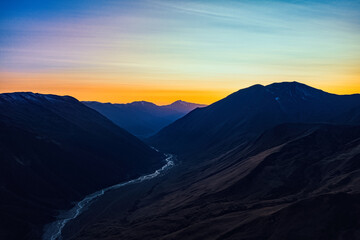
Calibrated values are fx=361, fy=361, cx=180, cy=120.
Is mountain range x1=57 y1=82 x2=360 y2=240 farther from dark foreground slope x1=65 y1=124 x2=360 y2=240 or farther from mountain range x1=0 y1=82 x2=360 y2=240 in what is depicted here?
mountain range x1=0 y1=82 x2=360 y2=240

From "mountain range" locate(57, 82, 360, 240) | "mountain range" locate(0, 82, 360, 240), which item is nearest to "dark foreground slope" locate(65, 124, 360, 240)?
"mountain range" locate(57, 82, 360, 240)

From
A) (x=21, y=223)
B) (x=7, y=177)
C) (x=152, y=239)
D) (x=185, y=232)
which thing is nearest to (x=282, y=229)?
(x=185, y=232)

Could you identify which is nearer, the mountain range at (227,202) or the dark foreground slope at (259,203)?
the dark foreground slope at (259,203)

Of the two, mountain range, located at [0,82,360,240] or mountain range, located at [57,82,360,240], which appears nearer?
mountain range, located at [57,82,360,240]

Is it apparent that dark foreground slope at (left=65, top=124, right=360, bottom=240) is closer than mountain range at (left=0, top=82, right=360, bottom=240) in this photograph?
Yes

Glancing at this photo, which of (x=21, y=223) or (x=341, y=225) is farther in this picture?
(x=21, y=223)

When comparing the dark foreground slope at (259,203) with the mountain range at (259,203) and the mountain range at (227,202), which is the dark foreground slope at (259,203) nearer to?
the mountain range at (259,203)

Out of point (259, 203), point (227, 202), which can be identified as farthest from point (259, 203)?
point (227, 202)

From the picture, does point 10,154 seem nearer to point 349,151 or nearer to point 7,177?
point 7,177

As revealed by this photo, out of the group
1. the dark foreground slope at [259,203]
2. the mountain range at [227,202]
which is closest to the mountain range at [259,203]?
the dark foreground slope at [259,203]
